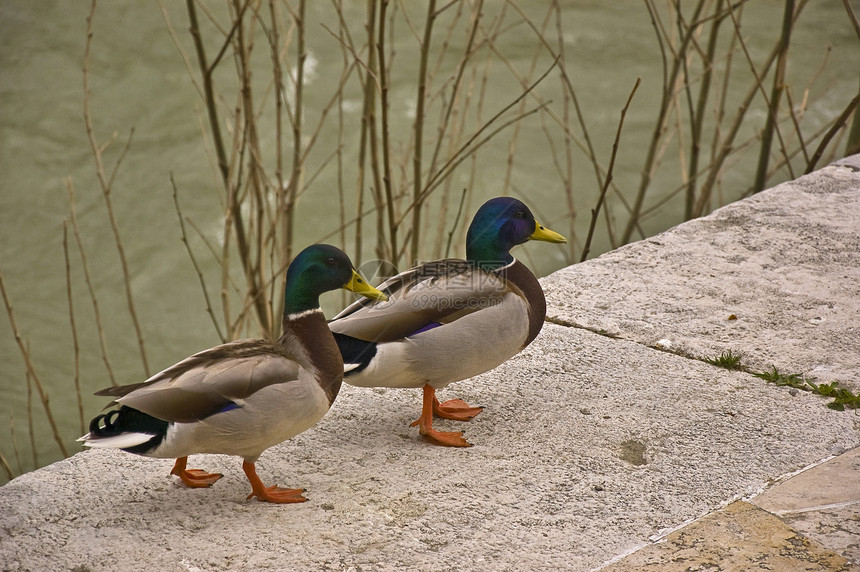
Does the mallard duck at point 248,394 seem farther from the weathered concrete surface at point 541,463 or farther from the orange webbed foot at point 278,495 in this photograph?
the weathered concrete surface at point 541,463

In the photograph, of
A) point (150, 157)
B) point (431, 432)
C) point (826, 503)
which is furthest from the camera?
point (150, 157)

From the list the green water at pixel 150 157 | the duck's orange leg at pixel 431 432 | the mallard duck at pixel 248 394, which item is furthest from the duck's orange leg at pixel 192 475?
the green water at pixel 150 157

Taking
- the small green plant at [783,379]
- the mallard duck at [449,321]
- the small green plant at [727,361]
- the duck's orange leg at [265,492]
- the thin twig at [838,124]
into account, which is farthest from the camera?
the thin twig at [838,124]

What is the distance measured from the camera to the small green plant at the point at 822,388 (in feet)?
8.50

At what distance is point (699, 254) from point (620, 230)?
12.4 feet

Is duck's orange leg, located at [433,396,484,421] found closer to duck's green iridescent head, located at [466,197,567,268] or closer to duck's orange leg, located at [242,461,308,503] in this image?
duck's green iridescent head, located at [466,197,567,268]

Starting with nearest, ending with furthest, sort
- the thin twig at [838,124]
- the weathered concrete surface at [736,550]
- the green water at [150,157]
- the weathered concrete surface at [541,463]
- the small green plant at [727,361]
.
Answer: the weathered concrete surface at [736,550] → the weathered concrete surface at [541,463] → the small green plant at [727,361] → the thin twig at [838,124] → the green water at [150,157]

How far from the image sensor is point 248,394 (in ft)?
6.86

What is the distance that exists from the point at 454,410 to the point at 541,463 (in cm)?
36

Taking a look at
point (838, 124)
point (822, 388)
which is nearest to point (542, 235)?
point (822, 388)

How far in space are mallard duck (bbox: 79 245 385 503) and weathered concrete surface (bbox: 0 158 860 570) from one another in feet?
0.56

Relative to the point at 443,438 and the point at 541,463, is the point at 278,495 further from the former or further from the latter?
the point at 541,463

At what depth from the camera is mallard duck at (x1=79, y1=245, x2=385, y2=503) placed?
2033 millimetres

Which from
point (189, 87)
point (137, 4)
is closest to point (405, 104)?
point (189, 87)
